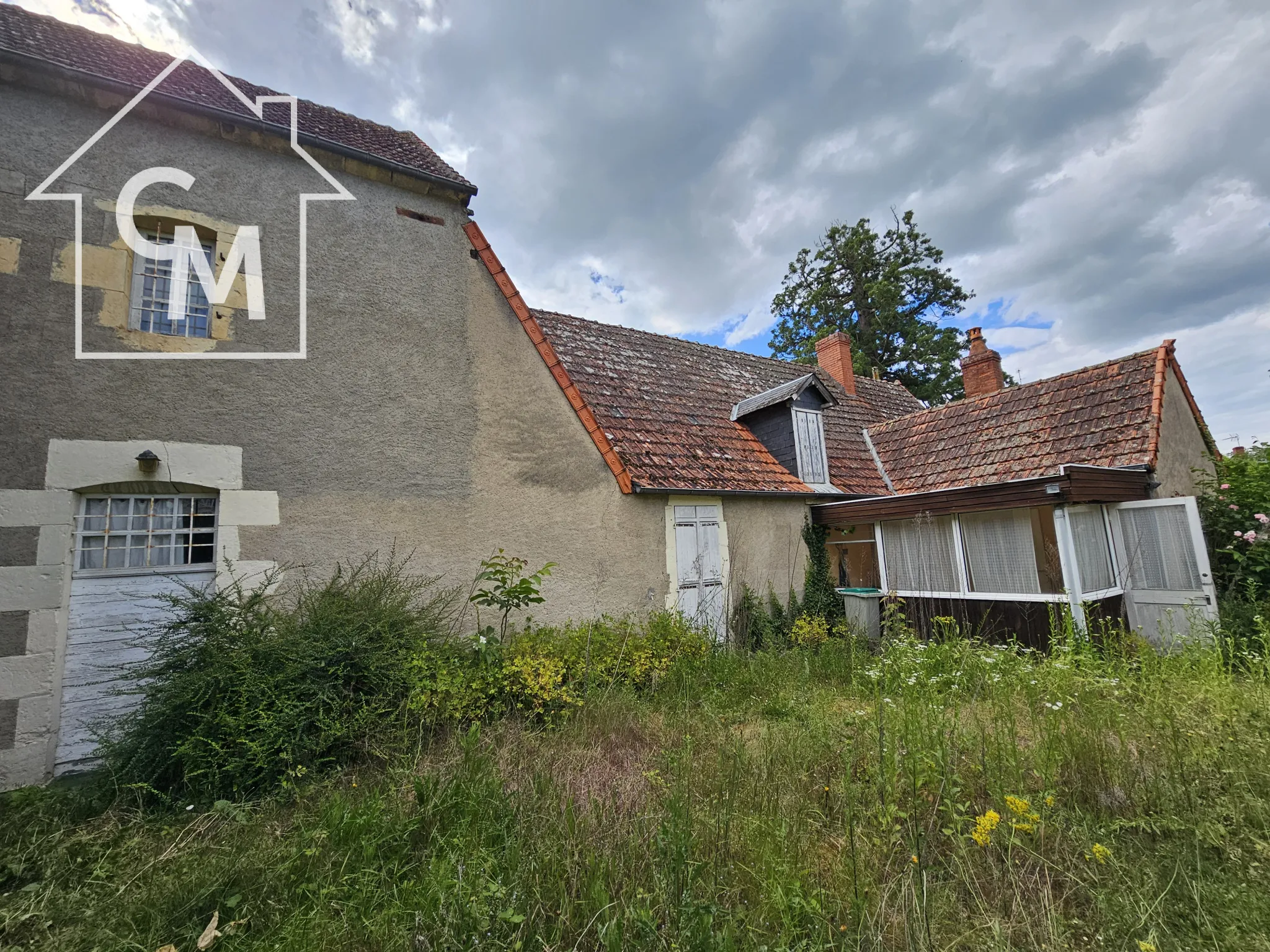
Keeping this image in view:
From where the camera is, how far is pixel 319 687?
4074 millimetres

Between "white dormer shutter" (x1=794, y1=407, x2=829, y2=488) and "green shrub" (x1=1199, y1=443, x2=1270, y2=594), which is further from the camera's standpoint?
"white dormer shutter" (x1=794, y1=407, x2=829, y2=488)

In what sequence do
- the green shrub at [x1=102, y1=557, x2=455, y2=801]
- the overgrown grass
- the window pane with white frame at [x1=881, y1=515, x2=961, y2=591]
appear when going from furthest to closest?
the window pane with white frame at [x1=881, y1=515, x2=961, y2=591] → the green shrub at [x1=102, y1=557, x2=455, y2=801] → the overgrown grass

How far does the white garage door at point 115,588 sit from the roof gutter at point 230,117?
386 centimetres

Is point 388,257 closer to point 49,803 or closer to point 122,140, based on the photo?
point 122,140

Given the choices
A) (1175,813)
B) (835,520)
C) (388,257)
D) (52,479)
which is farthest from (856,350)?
(52,479)

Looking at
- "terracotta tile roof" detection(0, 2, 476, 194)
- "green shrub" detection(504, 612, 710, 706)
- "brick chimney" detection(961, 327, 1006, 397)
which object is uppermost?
"terracotta tile roof" detection(0, 2, 476, 194)

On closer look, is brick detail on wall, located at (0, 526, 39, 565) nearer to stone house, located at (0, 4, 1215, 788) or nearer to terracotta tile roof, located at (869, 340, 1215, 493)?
stone house, located at (0, 4, 1215, 788)

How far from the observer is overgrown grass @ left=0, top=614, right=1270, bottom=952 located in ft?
7.73

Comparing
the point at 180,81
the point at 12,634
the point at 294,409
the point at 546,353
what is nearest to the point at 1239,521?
the point at 546,353

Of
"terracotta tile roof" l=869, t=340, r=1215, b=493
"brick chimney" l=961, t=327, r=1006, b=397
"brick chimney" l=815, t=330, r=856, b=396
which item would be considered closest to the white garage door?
"terracotta tile roof" l=869, t=340, r=1215, b=493

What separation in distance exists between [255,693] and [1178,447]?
41.2 feet

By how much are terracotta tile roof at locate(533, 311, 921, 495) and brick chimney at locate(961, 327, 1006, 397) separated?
189cm

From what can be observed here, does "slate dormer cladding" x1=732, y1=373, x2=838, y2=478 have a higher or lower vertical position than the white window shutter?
higher

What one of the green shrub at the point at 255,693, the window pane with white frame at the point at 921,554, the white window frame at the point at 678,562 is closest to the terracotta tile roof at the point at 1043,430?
the window pane with white frame at the point at 921,554
